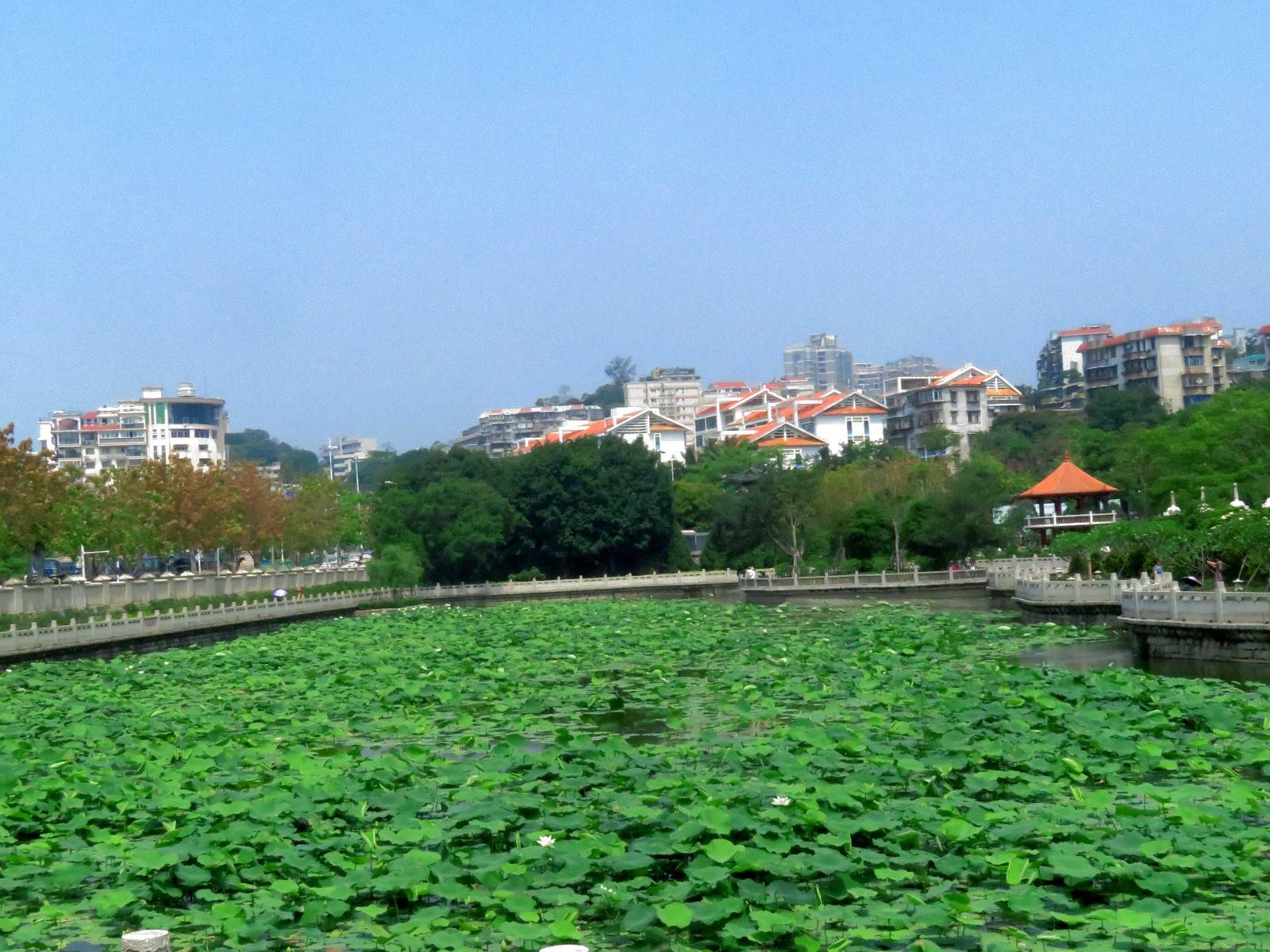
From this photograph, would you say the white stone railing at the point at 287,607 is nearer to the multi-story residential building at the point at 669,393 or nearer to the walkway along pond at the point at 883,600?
the walkway along pond at the point at 883,600

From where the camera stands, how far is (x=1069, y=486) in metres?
51.1

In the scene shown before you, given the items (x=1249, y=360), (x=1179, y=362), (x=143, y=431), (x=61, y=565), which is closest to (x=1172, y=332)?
(x=1179, y=362)

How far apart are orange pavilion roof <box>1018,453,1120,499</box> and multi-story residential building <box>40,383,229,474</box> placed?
112118 mm

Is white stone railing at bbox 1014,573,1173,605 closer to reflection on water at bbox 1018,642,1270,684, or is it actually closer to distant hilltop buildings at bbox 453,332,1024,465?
reflection on water at bbox 1018,642,1270,684

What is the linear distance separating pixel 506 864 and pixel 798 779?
2.90 metres

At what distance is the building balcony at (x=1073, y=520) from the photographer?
5097 centimetres

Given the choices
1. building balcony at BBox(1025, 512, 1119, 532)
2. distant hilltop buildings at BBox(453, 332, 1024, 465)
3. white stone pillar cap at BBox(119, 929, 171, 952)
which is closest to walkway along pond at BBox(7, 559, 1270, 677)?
building balcony at BBox(1025, 512, 1119, 532)

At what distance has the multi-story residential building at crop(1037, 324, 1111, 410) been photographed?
13512 cm

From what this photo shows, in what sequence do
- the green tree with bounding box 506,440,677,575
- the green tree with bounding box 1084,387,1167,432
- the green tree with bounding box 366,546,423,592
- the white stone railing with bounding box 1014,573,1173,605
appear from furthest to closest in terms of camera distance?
the green tree with bounding box 1084,387,1167,432
the green tree with bounding box 506,440,677,575
the green tree with bounding box 366,546,423,592
the white stone railing with bounding box 1014,573,1173,605

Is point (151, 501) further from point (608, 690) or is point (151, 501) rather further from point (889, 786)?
point (889, 786)

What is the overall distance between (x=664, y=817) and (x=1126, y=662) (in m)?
15.2

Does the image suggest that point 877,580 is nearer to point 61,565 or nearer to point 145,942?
point 145,942

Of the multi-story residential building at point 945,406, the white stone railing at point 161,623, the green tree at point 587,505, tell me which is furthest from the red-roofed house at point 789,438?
the white stone railing at point 161,623

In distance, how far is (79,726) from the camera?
1484 cm
